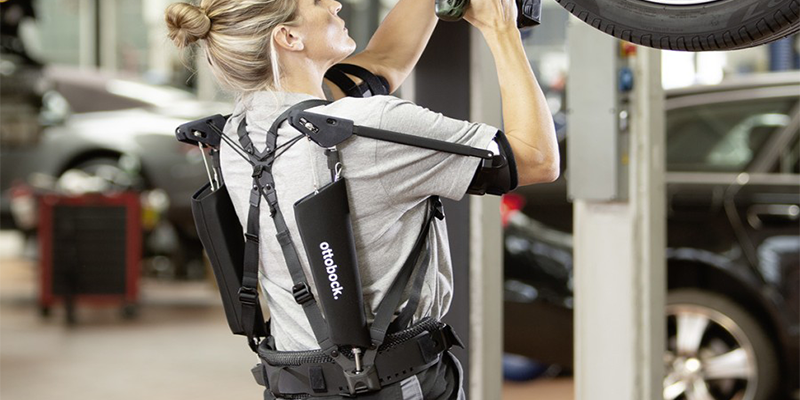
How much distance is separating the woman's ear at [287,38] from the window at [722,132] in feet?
9.71

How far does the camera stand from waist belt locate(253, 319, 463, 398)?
1.69 meters

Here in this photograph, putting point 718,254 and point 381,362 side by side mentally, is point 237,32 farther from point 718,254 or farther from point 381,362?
point 718,254

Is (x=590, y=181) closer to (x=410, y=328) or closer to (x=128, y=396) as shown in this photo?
(x=410, y=328)

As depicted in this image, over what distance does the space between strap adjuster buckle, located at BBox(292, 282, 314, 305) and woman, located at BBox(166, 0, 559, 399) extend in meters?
0.04

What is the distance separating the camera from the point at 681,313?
170 inches

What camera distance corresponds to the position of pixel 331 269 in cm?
163

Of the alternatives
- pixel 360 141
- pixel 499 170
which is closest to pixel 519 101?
pixel 499 170

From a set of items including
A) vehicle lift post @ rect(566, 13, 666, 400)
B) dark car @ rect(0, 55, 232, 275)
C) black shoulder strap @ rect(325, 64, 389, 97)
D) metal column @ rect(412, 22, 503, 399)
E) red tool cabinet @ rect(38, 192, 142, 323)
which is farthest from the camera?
dark car @ rect(0, 55, 232, 275)

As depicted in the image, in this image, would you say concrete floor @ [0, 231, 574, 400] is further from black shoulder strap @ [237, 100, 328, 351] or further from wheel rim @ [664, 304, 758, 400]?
black shoulder strap @ [237, 100, 328, 351]

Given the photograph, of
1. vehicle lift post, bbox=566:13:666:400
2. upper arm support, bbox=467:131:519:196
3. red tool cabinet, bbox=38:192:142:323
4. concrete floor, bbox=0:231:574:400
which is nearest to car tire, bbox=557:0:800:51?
upper arm support, bbox=467:131:519:196

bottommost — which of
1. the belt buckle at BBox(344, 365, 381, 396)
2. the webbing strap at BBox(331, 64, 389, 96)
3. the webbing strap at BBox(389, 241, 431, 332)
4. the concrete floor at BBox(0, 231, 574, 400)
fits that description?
the concrete floor at BBox(0, 231, 574, 400)

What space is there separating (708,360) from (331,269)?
297cm

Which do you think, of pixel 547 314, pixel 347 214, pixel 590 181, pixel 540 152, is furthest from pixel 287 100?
pixel 547 314

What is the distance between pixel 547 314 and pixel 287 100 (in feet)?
9.32
